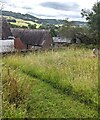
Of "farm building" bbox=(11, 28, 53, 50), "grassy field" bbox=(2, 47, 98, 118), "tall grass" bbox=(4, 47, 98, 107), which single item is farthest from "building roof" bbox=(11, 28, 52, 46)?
"grassy field" bbox=(2, 47, 98, 118)

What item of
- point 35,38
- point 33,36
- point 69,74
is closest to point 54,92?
point 69,74

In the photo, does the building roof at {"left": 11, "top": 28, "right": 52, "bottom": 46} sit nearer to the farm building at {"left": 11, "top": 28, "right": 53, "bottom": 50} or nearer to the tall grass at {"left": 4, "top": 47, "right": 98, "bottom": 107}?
the farm building at {"left": 11, "top": 28, "right": 53, "bottom": 50}

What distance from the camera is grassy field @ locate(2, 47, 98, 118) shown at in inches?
198

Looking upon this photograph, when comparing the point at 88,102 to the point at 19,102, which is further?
the point at 88,102

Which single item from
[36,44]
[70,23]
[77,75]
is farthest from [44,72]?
[70,23]

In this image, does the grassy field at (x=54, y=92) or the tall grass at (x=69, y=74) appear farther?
the tall grass at (x=69, y=74)

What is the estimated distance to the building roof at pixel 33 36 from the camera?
37.4 m

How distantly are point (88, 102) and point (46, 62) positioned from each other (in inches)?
167

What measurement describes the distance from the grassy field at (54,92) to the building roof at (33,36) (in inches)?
1138

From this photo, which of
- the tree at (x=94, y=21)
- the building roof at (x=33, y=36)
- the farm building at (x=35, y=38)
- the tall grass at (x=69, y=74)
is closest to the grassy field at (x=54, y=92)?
the tall grass at (x=69, y=74)

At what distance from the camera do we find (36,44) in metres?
37.4

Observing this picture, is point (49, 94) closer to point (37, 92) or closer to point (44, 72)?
point (37, 92)

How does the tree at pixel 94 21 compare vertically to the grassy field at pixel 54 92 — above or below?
above

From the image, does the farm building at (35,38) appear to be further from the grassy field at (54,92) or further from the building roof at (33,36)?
the grassy field at (54,92)
